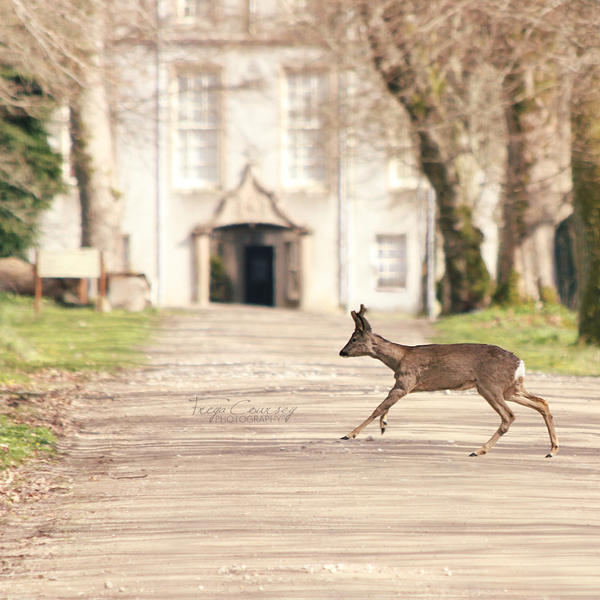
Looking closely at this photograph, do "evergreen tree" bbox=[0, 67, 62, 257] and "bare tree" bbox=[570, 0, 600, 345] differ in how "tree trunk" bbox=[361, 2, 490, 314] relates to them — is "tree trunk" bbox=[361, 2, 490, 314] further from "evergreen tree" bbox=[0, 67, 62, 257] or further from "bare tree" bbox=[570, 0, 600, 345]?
"evergreen tree" bbox=[0, 67, 62, 257]

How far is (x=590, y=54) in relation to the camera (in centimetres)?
1628

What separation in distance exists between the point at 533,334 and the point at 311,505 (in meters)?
17.0

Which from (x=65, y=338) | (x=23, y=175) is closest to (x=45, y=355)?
(x=65, y=338)

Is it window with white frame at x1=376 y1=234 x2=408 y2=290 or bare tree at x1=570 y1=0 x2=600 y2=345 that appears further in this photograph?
window with white frame at x1=376 y1=234 x2=408 y2=290

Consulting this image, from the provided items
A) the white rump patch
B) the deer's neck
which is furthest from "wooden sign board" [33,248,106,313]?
the white rump patch

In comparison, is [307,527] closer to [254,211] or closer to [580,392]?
[580,392]

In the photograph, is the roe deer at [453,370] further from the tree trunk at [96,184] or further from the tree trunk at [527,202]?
the tree trunk at [96,184]

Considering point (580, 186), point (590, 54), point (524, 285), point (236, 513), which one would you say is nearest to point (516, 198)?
point (524, 285)

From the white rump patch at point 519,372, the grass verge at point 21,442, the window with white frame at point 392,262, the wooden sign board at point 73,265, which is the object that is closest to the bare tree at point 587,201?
the grass verge at point 21,442

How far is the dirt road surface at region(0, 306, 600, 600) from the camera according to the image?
641cm

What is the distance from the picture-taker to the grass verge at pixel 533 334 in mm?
18625

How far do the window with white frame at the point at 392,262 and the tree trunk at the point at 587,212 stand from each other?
22.3 m

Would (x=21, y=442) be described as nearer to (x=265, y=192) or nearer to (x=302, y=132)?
(x=265, y=192)

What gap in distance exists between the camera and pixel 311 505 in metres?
7.91
